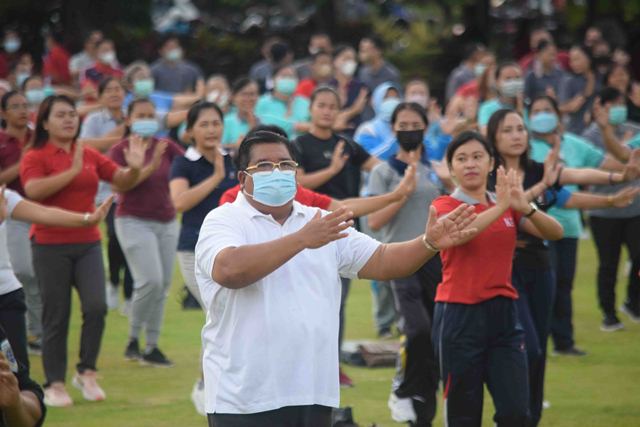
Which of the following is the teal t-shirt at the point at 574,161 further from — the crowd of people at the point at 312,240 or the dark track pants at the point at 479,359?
the dark track pants at the point at 479,359

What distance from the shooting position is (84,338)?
9766 millimetres

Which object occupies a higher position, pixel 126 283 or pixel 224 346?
pixel 224 346

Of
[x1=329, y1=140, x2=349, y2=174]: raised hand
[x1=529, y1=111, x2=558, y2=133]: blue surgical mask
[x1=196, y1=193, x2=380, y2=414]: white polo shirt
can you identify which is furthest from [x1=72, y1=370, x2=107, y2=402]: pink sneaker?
[x1=196, y1=193, x2=380, y2=414]: white polo shirt

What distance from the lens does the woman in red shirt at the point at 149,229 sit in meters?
10.7

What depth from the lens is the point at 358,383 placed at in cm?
1033

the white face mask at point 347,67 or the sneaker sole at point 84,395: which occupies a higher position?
the white face mask at point 347,67

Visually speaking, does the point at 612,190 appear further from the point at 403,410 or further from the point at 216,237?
the point at 216,237

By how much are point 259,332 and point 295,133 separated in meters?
10.3

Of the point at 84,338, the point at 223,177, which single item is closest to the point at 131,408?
the point at 84,338

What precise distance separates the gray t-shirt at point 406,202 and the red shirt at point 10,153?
3.21 m

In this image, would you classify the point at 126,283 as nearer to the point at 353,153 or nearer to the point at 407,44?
the point at 353,153

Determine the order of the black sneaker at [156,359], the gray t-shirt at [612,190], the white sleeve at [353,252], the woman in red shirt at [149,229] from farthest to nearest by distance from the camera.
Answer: the gray t-shirt at [612,190]
the black sneaker at [156,359]
the woman in red shirt at [149,229]
the white sleeve at [353,252]

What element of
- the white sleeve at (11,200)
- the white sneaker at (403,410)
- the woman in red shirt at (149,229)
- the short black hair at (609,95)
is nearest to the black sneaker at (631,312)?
the short black hair at (609,95)

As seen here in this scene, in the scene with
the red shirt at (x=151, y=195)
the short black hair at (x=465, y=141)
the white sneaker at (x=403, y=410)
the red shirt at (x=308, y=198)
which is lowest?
the white sneaker at (x=403, y=410)
